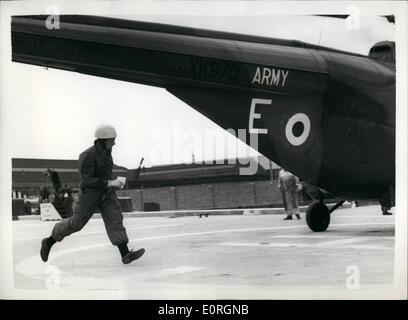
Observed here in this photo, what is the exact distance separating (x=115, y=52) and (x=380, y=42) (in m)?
2.12

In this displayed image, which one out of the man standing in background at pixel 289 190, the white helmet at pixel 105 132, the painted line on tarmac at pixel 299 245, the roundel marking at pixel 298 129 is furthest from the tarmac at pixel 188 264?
the roundel marking at pixel 298 129

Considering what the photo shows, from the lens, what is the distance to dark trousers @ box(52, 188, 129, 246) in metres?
4.40

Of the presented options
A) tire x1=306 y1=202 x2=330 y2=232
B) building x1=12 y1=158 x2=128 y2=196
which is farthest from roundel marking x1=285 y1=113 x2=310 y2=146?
building x1=12 y1=158 x2=128 y2=196

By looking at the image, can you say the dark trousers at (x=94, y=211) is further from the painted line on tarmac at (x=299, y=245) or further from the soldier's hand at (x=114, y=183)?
the painted line on tarmac at (x=299, y=245)

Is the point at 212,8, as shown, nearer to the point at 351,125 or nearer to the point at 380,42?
the point at 380,42

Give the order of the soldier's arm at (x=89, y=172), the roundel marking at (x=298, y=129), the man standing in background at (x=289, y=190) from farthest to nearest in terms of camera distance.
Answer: the man standing in background at (x=289, y=190), the roundel marking at (x=298, y=129), the soldier's arm at (x=89, y=172)

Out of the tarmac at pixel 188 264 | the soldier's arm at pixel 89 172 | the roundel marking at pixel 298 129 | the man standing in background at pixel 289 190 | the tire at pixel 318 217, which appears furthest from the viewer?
the tire at pixel 318 217

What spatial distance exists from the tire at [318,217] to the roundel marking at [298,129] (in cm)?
123

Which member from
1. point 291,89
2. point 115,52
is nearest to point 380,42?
point 291,89

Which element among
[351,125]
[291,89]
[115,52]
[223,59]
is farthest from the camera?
[351,125]

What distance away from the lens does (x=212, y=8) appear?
14.4 feet

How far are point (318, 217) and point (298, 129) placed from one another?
4.43 ft

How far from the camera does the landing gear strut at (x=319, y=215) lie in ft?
19.8

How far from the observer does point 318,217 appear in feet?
20.0
